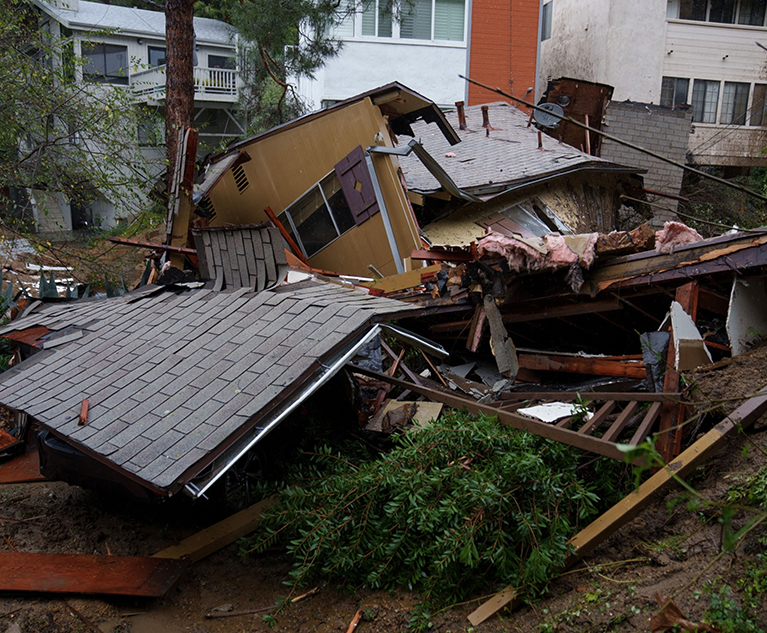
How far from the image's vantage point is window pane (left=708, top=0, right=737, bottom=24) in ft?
64.4

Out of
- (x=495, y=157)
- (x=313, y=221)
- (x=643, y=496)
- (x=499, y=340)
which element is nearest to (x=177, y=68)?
(x=313, y=221)

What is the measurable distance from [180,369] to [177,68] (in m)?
8.55

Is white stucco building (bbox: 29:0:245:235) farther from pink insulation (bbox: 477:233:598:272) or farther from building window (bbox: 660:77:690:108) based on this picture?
pink insulation (bbox: 477:233:598:272)

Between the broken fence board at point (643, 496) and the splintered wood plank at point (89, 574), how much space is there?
2.36m

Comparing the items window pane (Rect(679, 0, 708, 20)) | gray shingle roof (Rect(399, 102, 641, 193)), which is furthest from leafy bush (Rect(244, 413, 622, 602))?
window pane (Rect(679, 0, 708, 20))

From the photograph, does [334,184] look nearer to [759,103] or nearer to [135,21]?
[759,103]

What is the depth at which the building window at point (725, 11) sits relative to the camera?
19453mm

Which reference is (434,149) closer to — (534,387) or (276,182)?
(276,182)

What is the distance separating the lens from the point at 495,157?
1256 centimetres

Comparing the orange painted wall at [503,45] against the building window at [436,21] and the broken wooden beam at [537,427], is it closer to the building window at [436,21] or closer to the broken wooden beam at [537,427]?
the building window at [436,21]

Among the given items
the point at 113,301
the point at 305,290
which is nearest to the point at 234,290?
the point at 305,290

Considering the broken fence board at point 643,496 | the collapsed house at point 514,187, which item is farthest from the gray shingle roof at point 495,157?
the broken fence board at point 643,496

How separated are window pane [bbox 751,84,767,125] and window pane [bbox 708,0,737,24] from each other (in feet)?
7.96

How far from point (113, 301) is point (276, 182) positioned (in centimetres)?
426
